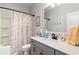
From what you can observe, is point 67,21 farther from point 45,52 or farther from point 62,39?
A: point 45,52

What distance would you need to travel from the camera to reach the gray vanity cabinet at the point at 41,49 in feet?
→ 4.80

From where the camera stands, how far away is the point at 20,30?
1869 mm

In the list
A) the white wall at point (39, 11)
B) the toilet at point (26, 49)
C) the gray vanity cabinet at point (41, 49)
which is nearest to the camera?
the gray vanity cabinet at point (41, 49)

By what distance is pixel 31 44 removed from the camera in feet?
5.70

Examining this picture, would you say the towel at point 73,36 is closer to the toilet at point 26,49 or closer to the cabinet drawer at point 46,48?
the cabinet drawer at point 46,48

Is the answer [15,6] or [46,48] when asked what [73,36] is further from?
[15,6]

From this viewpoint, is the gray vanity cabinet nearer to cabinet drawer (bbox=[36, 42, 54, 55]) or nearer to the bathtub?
cabinet drawer (bbox=[36, 42, 54, 55])

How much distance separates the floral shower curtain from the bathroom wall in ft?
1.27

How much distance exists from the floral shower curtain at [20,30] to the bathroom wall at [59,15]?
1.27ft

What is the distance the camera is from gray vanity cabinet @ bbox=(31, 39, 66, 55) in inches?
57.6

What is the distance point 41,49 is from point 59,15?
0.65m

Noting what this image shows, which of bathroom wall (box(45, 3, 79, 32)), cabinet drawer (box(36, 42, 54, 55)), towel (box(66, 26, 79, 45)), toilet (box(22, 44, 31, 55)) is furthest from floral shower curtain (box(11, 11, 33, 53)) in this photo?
towel (box(66, 26, 79, 45))

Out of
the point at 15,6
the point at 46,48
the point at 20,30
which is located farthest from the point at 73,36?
the point at 15,6

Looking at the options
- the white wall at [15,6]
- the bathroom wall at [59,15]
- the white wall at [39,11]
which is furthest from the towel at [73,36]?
the white wall at [15,6]
